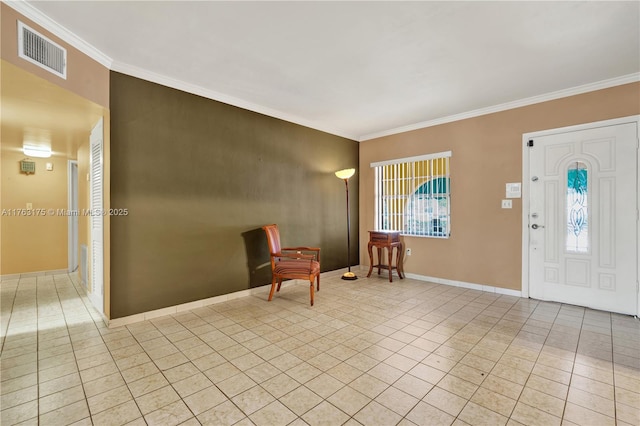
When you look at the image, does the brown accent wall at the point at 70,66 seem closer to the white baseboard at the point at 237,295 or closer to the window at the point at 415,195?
the white baseboard at the point at 237,295

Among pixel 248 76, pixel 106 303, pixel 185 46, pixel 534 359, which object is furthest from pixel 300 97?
pixel 534 359

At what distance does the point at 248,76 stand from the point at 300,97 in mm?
818

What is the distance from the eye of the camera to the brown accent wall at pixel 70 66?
1.98 meters

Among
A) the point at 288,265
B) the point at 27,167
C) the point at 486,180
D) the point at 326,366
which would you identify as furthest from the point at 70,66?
the point at 486,180

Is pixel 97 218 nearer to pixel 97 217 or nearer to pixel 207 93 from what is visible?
pixel 97 217

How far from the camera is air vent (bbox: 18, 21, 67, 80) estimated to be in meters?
2.08

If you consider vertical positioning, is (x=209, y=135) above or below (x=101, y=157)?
above

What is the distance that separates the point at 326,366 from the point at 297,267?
1678 mm

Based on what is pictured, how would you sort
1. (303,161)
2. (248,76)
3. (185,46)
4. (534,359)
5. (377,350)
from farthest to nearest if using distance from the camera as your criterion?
(303,161) < (248,76) < (185,46) < (377,350) < (534,359)

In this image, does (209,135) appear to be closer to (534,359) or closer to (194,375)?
(194,375)

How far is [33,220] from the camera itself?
17.2 ft

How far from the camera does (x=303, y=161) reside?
485cm

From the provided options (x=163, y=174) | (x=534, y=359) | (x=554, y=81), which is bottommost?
(x=534, y=359)

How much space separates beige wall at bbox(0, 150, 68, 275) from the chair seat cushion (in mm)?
4703
